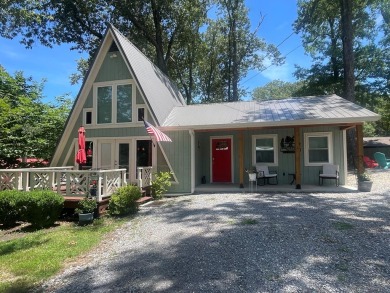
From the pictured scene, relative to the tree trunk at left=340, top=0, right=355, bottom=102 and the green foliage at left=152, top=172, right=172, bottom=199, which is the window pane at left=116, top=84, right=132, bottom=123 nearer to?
the green foliage at left=152, top=172, right=172, bottom=199

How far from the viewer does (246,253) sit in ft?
14.4

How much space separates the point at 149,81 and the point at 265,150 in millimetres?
6181

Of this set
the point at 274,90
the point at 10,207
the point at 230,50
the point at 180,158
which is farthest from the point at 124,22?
the point at 274,90

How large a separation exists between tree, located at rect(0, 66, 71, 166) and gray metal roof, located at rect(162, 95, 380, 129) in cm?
655

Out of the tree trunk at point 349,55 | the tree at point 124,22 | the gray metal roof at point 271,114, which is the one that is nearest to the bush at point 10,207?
the gray metal roof at point 271,114

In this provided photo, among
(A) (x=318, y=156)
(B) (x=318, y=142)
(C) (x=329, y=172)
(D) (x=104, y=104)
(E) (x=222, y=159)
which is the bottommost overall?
(C) (x=329, y=172)

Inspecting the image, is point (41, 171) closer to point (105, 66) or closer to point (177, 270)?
point (105, 66)

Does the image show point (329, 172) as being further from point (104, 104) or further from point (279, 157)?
point (104, 104)

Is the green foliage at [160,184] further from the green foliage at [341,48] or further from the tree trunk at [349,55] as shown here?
the green foliage at [341,48]

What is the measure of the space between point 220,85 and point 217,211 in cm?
2429

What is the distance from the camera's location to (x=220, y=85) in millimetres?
29766

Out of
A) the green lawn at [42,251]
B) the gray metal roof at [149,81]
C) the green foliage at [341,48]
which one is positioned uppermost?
the green foliage at [341,48]

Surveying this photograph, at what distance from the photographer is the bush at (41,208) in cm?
736

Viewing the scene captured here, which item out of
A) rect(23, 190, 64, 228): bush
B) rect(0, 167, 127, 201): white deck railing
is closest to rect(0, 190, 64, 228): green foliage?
rect(23, 190, 64, 228): bush
